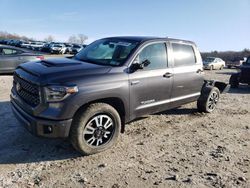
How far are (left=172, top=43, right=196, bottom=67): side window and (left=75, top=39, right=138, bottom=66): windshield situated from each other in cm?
117

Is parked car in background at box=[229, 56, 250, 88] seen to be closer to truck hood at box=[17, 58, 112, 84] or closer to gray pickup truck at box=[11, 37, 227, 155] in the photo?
gray pickup truck at box=[11, 37, 227, 155]

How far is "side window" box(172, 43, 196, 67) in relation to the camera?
6.07 meters

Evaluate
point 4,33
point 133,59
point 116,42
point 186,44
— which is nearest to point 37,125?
point 133,59

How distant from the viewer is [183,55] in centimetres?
634

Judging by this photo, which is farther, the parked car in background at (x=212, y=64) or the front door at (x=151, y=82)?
the parked car in background at (x=212, y=64)

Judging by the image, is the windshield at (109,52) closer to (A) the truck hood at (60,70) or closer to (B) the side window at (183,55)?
(A) the truck hood at (60,70)

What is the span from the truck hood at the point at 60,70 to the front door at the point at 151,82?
67 cm

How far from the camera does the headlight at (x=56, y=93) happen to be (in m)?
4.01

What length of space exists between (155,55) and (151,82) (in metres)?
0.62

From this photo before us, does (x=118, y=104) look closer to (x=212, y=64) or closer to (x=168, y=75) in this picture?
(x=168, y=75)

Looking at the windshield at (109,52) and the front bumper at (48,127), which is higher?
the windshield at (109,52)

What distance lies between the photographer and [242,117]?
24.1 ft

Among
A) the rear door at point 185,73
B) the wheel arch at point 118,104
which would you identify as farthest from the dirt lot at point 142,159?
the rear door at point 185,73

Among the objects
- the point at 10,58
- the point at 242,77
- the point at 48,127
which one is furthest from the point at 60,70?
the point at 242,77
